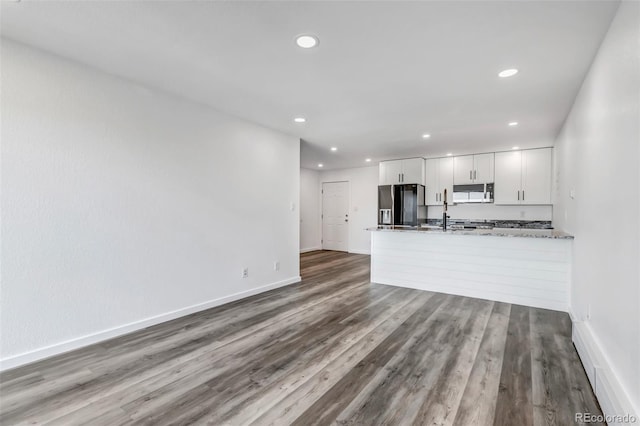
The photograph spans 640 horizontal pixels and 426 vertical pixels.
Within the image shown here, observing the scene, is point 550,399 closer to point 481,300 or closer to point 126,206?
point 481,300

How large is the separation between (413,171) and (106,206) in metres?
5.76

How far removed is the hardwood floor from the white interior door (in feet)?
16.8

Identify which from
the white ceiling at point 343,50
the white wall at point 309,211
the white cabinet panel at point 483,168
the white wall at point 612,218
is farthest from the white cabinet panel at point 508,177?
the white wall at point 309,211

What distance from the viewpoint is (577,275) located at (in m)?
3.06

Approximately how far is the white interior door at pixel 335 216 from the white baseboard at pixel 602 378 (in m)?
6.24

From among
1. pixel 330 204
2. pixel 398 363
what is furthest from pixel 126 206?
pixel 330 204

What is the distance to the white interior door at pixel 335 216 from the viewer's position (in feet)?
27.9

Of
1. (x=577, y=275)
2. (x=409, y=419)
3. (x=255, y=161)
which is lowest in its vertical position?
(x=409, y=419)

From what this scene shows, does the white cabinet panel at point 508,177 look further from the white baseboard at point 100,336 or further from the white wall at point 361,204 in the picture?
the white baseboard at point 100,336

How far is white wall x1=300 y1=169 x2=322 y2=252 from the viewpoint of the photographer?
844cm

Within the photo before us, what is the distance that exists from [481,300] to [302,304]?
2.45 m

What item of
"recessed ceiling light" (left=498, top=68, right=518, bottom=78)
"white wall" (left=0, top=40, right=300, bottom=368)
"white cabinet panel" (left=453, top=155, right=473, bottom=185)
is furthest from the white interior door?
"recessed ceiling light" (left=498, top=68, right=518, bottom=78)

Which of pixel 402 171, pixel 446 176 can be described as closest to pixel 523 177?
pixel 446 176

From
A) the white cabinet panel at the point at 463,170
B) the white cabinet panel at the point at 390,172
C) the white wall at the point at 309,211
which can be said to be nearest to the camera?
the white cabinet panel at the point at 463,170
